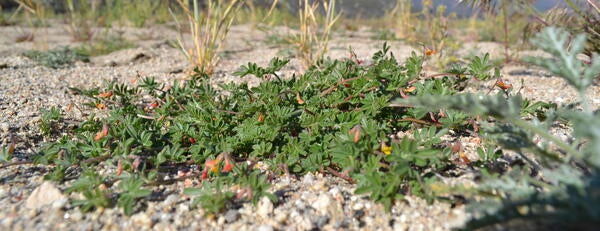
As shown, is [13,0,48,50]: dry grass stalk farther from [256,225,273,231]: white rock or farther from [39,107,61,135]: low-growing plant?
[256,225,273,231]: white rock

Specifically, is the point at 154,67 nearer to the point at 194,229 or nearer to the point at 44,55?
the point at 44,55

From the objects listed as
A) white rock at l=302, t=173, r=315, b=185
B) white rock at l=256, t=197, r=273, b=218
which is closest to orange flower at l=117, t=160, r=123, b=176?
white rock at l=256, t=197, r=273, b=218

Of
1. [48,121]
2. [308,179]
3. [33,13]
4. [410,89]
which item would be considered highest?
[33,13]

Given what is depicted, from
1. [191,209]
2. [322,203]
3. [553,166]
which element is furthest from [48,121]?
[553,166]

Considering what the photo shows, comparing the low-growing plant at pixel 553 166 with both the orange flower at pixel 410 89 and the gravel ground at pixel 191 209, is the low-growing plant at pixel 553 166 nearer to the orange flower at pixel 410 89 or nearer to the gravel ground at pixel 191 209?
the gravel ground at pixel 191 209

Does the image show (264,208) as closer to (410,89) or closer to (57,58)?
Result: (410,89)
